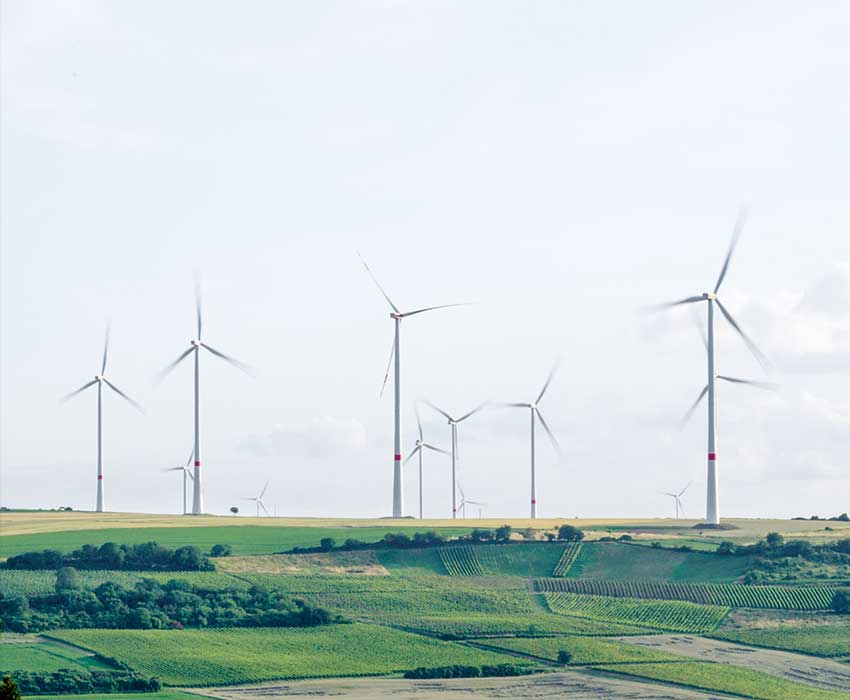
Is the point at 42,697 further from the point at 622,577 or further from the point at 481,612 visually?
the point at 622,577

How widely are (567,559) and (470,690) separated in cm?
7343

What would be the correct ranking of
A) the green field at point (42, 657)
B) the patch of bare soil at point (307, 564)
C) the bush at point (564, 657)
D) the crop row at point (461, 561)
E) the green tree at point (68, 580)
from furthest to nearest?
the crop row at point (461, 561) < the patch of bare soil at point (307, 564) < the green tree at point (68, 580) < the bush at point (564, 657) < the green field at point (42, 657)

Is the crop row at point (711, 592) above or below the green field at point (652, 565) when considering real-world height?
below

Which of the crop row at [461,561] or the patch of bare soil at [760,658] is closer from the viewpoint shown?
the patch of bare soil at [760,658]

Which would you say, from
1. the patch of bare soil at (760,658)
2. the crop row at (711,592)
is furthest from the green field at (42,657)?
the crop row at (711,592)

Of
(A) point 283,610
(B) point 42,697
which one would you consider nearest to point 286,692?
(B) point 42,697

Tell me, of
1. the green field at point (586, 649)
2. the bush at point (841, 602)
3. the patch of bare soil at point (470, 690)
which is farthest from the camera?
the bush at point (841, 602)

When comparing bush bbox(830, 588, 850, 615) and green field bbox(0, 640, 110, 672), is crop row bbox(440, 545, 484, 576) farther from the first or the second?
green field bbox(0, 640, 110, 672)

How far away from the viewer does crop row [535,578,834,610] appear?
16188 centimetres

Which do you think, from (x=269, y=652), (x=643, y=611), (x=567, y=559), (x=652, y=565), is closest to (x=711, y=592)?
(x=643, y=611)

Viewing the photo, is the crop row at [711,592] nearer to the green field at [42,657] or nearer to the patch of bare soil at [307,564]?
the patch of bare soil at [307,564]

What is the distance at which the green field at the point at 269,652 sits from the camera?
4921 inches

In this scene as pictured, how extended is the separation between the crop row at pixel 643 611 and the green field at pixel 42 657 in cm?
5189

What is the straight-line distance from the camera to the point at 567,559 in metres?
190
